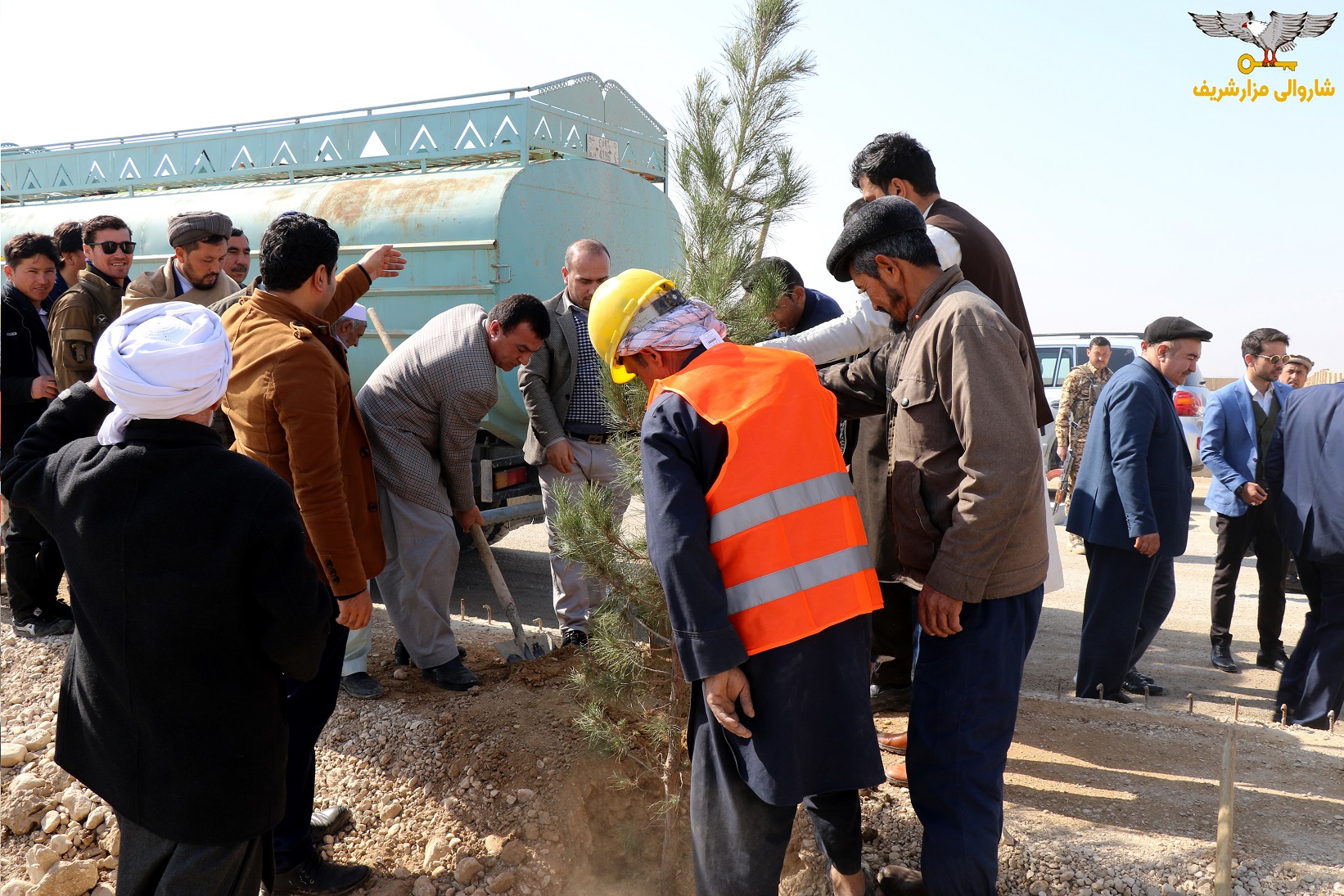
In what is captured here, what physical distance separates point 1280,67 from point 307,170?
6.83m

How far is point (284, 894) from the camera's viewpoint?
258 cm

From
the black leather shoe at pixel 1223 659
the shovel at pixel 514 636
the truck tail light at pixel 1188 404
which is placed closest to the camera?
the shovel at pixel 514 636

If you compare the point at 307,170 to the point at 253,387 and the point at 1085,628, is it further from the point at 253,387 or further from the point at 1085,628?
the point at 1085,628

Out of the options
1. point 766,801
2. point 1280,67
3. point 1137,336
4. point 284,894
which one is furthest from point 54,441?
point 1137,336

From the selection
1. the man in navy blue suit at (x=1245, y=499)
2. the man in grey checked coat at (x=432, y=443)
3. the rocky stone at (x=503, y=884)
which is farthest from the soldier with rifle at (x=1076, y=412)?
the rocky stone at (x=503, y=884)

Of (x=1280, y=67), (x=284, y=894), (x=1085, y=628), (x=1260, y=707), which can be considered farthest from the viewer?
(x=1280, y=67)

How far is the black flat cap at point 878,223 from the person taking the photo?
2234 millimetres

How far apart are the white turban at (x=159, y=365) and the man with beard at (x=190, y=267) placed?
7.27 feet

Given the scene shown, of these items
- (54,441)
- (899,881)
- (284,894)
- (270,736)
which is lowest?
(284,894)

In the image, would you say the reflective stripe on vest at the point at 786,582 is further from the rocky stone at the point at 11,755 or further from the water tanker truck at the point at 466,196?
the water tanker truck at the point at 466,196

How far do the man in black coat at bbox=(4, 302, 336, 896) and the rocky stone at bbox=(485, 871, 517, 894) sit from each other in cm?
92

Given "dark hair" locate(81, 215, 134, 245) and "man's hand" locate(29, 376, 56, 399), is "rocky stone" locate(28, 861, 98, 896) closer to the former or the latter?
"man's hand" locate(29, 376, 56, 399)

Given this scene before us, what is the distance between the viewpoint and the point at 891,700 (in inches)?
137

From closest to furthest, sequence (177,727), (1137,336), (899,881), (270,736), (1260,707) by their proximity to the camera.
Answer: (177,727), (270,736), (899,881), (1260,707), (1137,336)
